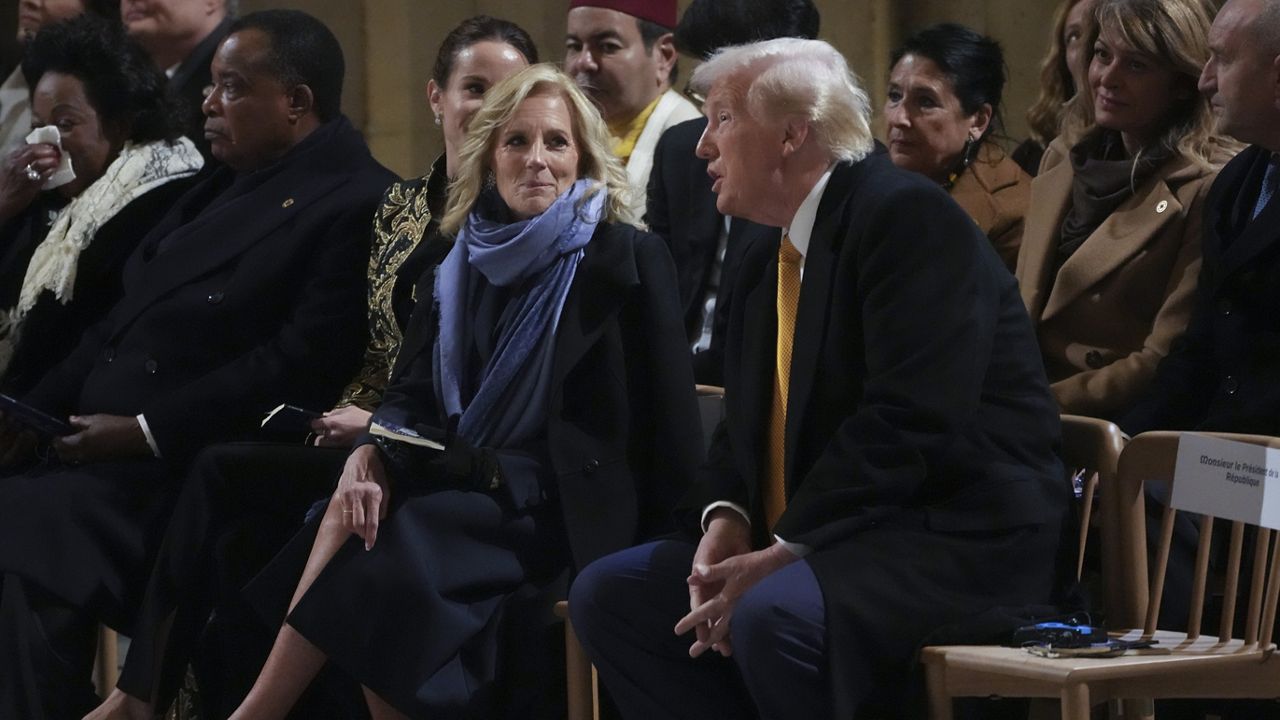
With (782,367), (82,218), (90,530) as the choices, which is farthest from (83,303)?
(782,367)

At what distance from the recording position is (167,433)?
4.53 meters

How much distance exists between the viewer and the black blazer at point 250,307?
4.52m

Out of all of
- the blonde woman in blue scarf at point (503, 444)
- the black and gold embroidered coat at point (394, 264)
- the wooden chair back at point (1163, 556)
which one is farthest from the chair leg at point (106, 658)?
the wooden chair back at point (1163, 556)

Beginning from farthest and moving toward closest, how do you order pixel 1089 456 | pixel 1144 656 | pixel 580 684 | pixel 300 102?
pixel 300 102
pixel 580 684
pixel 1089 456
pixel 1144 656

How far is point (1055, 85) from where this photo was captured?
4.77 m

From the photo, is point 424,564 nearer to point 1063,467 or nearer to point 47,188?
point 1063,467

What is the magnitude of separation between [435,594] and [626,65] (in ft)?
6.70

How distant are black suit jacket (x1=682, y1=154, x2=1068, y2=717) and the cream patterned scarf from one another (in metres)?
2.55

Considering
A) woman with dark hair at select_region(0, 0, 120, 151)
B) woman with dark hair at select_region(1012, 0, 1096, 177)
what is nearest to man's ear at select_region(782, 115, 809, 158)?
woman with dark hair at select_region(1012, 0, 1096, 177)

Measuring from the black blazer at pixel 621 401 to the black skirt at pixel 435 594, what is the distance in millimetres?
96

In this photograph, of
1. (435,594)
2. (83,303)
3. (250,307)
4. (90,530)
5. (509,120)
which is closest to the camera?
(435,594)

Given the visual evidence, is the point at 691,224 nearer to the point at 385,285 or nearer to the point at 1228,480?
the point at 385,285

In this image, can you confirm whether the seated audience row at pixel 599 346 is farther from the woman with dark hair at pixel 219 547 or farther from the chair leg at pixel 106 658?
the chair leg at pixel 106 658

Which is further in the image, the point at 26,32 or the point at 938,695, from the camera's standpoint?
the point at 26,32
